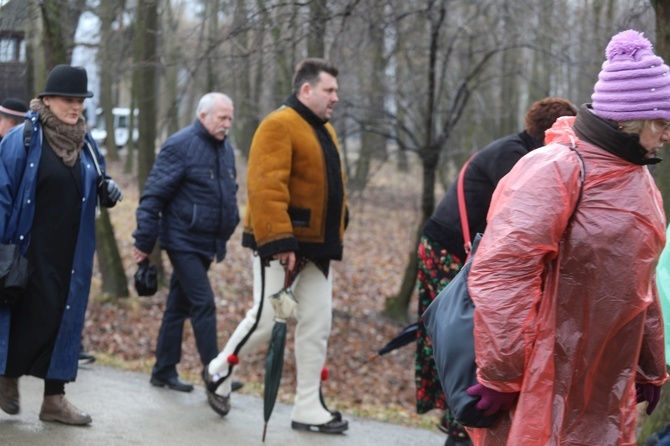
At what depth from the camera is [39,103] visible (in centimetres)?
554

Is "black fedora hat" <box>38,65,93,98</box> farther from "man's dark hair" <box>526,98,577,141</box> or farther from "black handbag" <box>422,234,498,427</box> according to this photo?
"black handbag" <box>422,234,498,427</box>

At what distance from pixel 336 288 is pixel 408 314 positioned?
8.02ft

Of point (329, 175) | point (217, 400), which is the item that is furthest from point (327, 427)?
point (329, 175)

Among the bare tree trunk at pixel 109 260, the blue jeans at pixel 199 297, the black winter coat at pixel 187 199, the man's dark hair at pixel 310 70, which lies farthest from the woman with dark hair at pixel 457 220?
Result: the bare tree trunk at pixel 109 260

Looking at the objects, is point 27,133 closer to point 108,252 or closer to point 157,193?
point 157,193

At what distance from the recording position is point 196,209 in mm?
6867

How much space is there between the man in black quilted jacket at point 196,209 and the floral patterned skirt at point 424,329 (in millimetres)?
1593

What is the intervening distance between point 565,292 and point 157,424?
360 cm

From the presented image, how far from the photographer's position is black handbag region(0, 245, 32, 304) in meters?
5.16

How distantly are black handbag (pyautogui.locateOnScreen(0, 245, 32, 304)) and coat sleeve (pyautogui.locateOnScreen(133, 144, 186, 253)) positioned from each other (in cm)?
150

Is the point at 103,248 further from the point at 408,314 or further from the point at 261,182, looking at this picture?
the point at 261,182

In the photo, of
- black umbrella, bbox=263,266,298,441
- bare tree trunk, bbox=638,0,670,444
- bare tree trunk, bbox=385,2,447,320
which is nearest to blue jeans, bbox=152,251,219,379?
black umbrella, bbox=263,266,298,441

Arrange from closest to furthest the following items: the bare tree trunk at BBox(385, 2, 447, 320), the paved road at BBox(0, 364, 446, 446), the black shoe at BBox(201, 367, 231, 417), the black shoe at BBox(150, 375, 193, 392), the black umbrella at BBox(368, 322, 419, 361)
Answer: the paved road at BBox(0, 364, 446, 446) → the black umbrella at BBox(368, 322, 419, 361) → the black shoe at BBox(201, 367, 231, 417) → the black shoe at BBox(150, 375, 193, 392) → the bare tree trunk at BBox(385, 2, 447, 320)

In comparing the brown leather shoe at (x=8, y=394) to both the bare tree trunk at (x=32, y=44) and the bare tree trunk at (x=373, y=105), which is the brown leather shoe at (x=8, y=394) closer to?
the bare tree trunk at (x=32, y=44)
